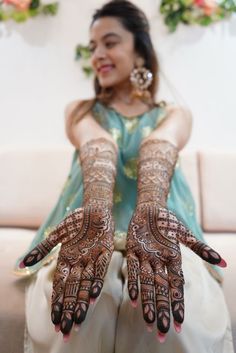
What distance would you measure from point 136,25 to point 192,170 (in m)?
0.79

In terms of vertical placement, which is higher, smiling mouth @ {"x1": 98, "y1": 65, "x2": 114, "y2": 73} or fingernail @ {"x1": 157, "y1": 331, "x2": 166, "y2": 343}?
smiling mouth @ {"x1": 98, "y1": 65, "x2": 114, "y2": 73}

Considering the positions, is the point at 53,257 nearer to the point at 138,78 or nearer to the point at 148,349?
the point at 148,349

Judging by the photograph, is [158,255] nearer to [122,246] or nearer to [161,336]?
[161,336]

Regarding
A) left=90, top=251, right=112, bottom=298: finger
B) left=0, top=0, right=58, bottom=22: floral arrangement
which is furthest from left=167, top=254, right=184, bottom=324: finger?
left=0, top=0, right=58, bottom=22: floral arrangement

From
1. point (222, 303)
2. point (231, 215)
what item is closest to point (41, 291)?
point (222, 303)

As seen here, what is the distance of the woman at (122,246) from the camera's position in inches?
25.7

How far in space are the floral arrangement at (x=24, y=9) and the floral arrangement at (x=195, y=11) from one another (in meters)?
0.62

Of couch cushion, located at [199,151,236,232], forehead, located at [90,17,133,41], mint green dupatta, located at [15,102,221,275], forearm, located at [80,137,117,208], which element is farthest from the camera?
couch cushion, located at [199,151,236,232]

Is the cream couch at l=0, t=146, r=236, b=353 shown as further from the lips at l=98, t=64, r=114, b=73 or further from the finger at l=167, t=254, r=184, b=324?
the finger at l=167, t=254, r=184, b=324

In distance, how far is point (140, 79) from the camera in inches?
48.2

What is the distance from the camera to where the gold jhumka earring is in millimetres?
1222

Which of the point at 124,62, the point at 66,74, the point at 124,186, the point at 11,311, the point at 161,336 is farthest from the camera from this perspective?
the point at 66,74

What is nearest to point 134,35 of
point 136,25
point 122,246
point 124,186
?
point 136,25

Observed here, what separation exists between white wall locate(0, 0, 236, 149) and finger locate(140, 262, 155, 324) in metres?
1.52
